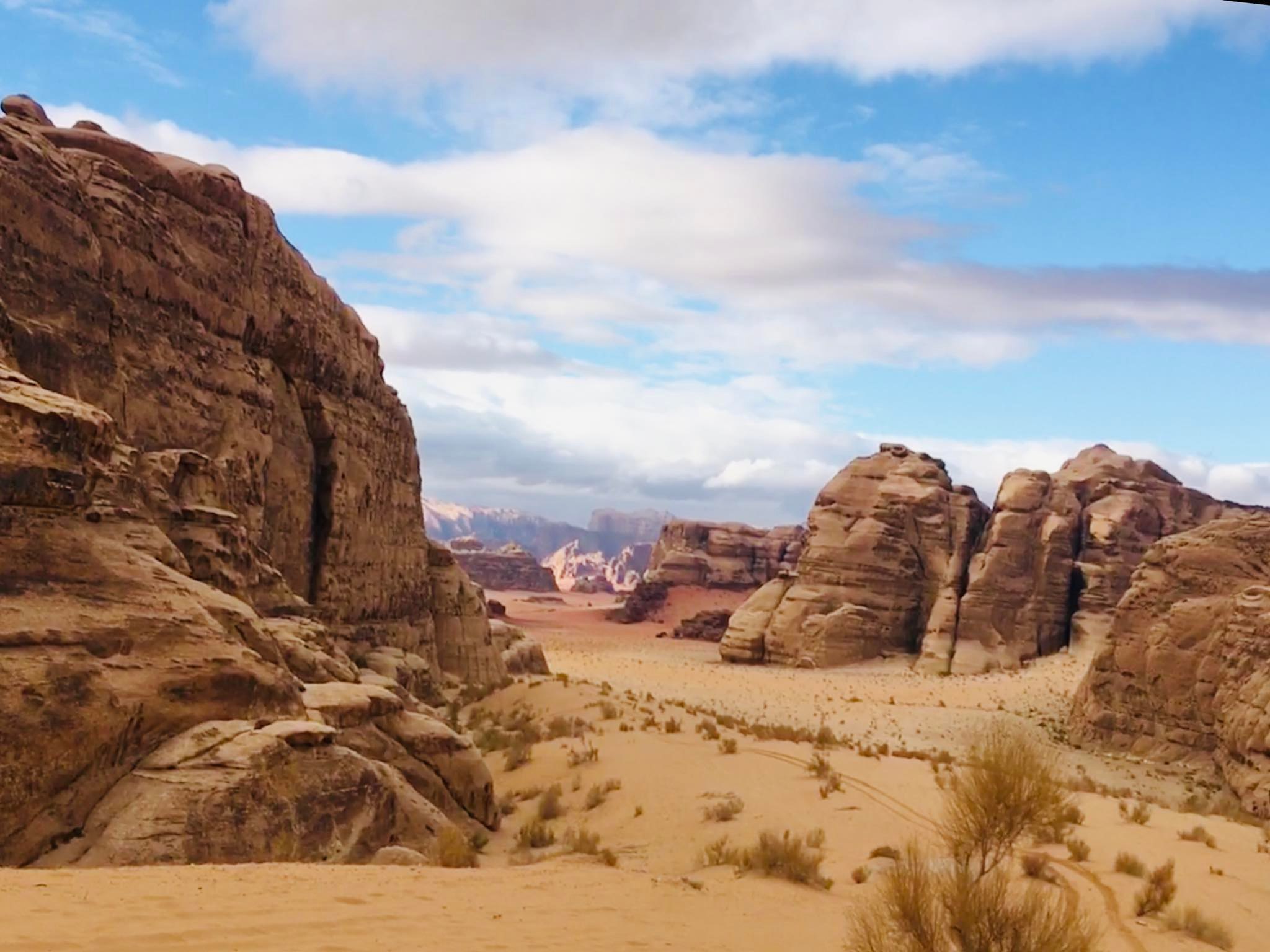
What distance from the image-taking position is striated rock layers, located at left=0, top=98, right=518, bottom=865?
845 centimetres

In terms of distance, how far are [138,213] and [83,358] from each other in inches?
119

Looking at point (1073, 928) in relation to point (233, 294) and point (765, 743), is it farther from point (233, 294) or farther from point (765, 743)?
point (233, 294)

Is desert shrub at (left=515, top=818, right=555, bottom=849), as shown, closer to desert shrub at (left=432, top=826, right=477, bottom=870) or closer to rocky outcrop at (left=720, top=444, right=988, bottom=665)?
desert shrub at (left=432, top=826, right=477, bottom=870)

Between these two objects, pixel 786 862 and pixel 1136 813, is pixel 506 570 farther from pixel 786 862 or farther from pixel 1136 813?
pixel 786 862

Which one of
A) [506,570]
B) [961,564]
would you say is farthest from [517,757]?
[506,570]

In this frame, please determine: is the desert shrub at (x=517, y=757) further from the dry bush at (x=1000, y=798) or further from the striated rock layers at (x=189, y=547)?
the dry bush at (x=1000, y=798)

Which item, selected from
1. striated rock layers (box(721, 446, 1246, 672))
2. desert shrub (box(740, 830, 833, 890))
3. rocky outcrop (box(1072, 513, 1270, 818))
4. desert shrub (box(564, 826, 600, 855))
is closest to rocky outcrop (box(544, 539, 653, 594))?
striated rock layers (box(721, 446, 1246, 672))

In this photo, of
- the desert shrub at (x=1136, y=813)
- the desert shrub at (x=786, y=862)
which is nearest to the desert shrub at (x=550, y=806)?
the desert shrub at (x=786, y=862)

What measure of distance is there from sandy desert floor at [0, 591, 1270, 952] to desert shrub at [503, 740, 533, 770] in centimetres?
16

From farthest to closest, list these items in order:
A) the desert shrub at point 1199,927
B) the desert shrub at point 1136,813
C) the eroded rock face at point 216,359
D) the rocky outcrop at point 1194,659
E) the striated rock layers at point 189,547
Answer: the rocky outcrop at point 1194,659 < the desert shrub at point 1136,813 < the eroded rock face at point 216,359 < the desert shrub at point 1199,927 < the striated rock layers at point 189,547

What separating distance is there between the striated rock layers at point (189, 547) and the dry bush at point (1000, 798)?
5.85 m

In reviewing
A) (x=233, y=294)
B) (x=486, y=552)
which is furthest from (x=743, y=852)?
(x=486, y=552)

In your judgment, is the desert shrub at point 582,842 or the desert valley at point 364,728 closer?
the desert valley at point 364,728

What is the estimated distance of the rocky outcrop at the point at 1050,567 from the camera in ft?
133
